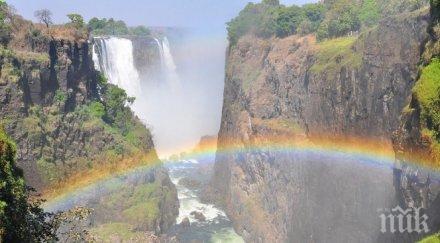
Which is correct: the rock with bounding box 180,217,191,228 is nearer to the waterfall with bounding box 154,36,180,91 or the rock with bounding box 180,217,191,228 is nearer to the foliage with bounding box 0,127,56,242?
the waterfall with bounding box 154,36,180,91

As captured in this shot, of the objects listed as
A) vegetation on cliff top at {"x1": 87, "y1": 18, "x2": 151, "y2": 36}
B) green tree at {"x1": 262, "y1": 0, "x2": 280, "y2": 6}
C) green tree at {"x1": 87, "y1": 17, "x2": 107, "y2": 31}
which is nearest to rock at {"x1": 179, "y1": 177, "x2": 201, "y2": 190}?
green tree at {"x1": 262, "y1": 0, "x2": 280, "y2": 6}

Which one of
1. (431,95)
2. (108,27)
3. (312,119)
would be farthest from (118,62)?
(431,95)

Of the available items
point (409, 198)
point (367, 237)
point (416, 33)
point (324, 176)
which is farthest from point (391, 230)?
point (324, 176)

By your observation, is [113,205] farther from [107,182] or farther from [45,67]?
[45,67]

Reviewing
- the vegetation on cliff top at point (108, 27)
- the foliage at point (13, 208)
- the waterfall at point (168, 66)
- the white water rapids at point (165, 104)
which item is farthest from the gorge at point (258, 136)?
the vegetation on cliff top at point (108, 27)

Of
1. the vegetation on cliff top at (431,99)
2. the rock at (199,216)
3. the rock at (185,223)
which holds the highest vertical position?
the vegetation on cliff top at (431,99)

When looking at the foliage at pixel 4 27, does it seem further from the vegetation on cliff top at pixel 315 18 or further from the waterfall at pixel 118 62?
the vegetation on cliff top at pixel 315 18
